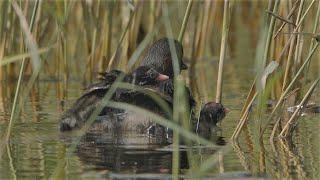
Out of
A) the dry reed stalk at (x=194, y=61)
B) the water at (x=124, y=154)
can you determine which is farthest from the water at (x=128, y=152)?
the dry reed stalk at (x=194, y=61)

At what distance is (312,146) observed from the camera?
235 inches

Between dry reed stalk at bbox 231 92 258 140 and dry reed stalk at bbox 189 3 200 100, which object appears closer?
dry reed stalk at bbox 231 92 258 140

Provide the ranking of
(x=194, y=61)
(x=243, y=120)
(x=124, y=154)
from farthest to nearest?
(x=194, y=61) < (x=243, y=120) < (x=124, y=154)

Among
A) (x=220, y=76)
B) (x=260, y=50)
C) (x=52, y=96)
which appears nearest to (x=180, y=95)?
(x=260, y=50)

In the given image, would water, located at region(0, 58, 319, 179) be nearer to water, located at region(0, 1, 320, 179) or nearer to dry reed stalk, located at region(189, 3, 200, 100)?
water, located at region(0, 1, 320, 179)

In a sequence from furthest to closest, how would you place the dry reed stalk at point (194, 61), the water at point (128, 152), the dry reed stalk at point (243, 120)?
1. the dry reed stalk at point (194, 61)
2. the dry reed stalk at point (243, 120)
3. the water at point (128, 152)

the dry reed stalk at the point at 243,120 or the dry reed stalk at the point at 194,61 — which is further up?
the dry reed stalk at the point at 194,61

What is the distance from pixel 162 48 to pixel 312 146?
2267 millimetres

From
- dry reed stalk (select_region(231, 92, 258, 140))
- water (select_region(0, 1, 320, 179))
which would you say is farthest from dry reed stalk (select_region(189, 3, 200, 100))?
dry reed stalk (select_region(231, 92, 258, 140))

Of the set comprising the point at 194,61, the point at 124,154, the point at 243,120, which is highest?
Answer: the point at 194,61

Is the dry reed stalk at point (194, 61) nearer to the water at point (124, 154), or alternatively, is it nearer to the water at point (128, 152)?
the water at point (128, 152)

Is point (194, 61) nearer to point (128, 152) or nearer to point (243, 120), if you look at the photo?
point (243, 120)

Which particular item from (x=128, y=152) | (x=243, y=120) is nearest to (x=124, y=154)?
(x=128, y=152)

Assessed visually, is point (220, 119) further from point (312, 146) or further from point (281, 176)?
point (281, 176)
